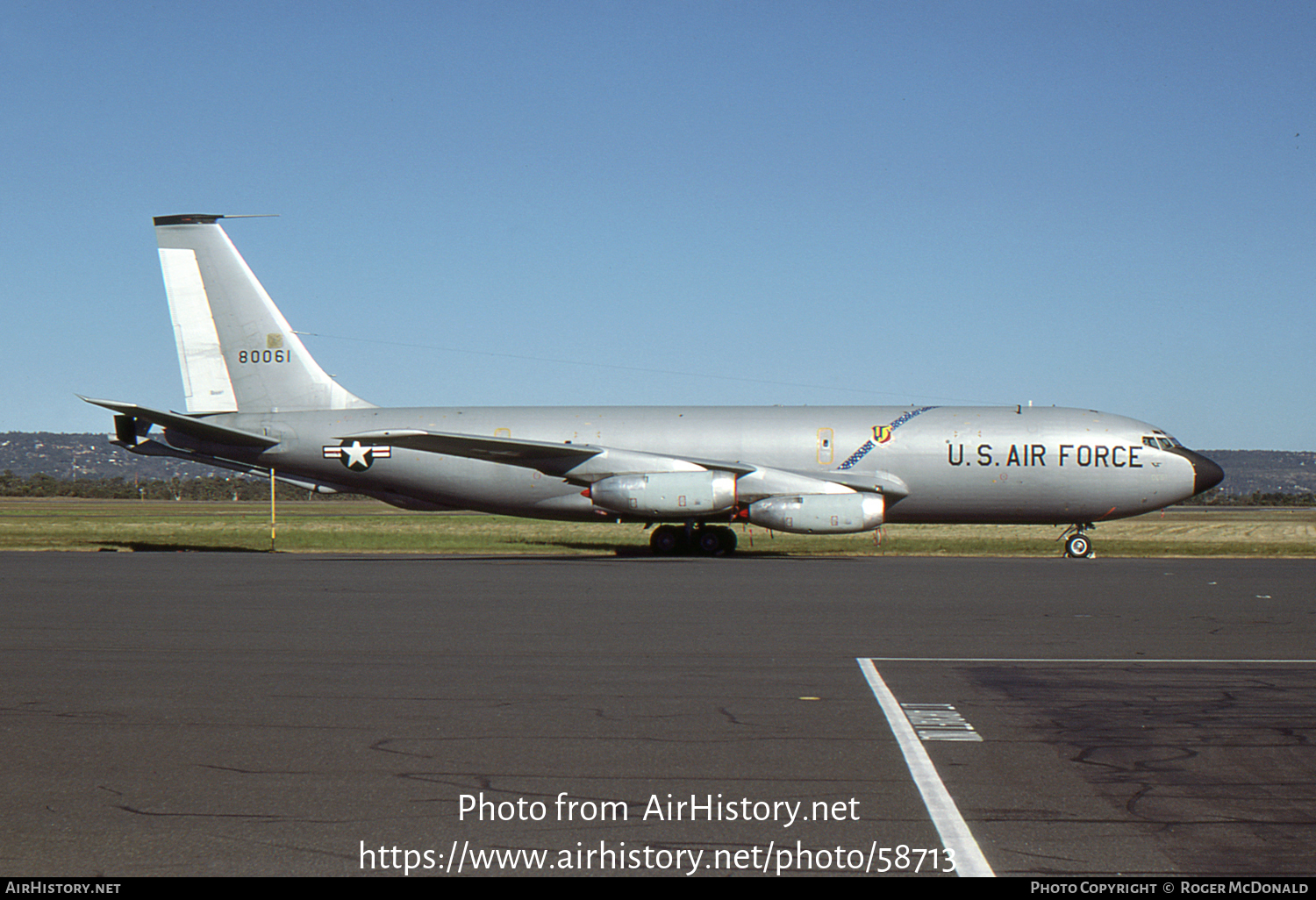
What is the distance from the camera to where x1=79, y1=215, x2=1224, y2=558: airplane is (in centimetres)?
2777

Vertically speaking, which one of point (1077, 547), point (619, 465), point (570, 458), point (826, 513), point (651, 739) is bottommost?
point (1077, 547)

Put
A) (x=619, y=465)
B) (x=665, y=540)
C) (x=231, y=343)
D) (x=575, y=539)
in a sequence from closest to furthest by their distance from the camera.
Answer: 1. (x=619, y=465)
2. (x=665, y=540)
3. (x=231, y=343)
4. (x=575, y=539)

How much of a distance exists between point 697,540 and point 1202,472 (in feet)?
44.9

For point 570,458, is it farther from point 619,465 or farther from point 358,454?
point 358,454

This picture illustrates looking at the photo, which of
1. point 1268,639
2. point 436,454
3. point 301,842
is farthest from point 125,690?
point 436,454

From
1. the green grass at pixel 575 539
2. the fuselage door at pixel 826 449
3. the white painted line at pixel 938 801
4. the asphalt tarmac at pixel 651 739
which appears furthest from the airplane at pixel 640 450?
the white painted line at pixel 938 801

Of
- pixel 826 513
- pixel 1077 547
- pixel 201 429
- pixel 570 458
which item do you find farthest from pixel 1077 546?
pixel 201 429

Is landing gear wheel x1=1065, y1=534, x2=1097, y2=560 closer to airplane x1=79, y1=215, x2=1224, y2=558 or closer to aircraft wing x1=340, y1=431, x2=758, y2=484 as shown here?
airplane x1=79, y1=215, x2=1224, y2=558

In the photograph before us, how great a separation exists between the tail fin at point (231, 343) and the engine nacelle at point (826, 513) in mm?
13985

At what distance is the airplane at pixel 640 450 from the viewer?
27.8 meters

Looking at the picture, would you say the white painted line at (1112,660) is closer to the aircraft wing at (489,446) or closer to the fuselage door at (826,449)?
the aircraft wing at (489,446)

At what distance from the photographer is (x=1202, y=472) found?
28.8 metres

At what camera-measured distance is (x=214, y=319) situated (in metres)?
31.5
